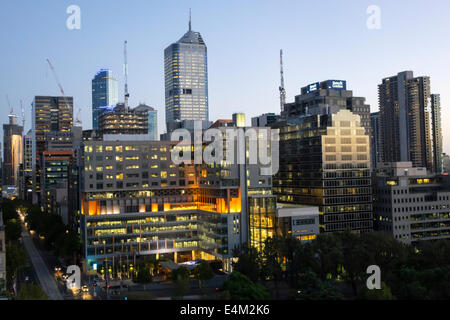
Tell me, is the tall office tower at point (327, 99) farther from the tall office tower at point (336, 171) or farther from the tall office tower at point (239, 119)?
the tall office tower at point (239, 119)

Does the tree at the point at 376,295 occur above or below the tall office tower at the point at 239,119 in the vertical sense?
below

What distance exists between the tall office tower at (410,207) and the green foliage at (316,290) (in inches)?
2594

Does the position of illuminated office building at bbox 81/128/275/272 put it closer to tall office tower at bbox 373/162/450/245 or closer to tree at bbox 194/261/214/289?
tree at bbox 194/261/214/289

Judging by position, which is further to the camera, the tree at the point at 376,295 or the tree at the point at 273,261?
the tree at the point at 273,261

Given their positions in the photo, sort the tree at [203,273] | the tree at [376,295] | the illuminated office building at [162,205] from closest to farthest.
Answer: the tree at [376,295] < the tree at [203,273] < the illuminated office building at [162,205]

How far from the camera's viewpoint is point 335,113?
13088 centimetres

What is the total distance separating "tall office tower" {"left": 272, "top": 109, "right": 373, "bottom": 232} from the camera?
4993 inches

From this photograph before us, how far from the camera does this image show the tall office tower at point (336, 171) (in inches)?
4993

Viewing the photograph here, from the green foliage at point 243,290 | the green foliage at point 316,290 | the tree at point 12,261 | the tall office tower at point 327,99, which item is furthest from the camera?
the tall office tower at point 327,99

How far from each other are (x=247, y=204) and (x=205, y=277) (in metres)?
28.0

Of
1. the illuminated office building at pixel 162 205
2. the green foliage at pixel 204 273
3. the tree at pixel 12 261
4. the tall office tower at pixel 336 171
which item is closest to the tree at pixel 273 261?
the green foliage at pixel 204 273

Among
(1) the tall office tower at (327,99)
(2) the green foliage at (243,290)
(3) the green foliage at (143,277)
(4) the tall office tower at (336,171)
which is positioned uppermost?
(1) the tall office tower at (327,99)

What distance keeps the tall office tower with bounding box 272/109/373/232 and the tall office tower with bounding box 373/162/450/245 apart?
15.9ft
